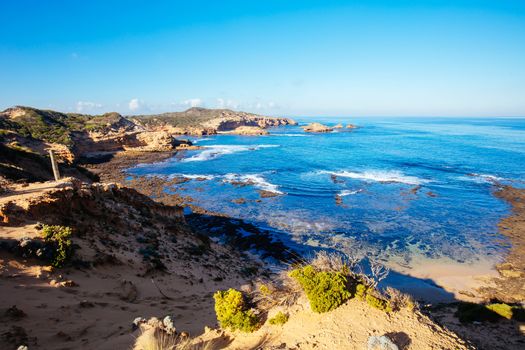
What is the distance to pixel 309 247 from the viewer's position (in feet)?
81.2

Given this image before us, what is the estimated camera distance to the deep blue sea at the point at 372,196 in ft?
83.7

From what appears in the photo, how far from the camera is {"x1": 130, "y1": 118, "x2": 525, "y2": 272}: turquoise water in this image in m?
25.5

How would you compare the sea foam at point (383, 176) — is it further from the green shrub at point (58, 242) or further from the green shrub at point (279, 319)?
the green shrub at point (58, 242)

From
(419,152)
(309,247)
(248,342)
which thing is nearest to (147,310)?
(248,342)

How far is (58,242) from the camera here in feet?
39.8

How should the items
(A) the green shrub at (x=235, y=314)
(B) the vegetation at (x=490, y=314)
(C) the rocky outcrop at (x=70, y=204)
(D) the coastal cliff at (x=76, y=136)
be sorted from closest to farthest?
(A) the green shrub at (x=235, y=314) → (B) the vegetation at (x=490, y=314) → (C) the rocky outcrop at (x=70, y=204) → (D) the coastal cliff at (x=76, y=136)

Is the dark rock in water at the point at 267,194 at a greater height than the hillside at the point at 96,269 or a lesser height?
lesser

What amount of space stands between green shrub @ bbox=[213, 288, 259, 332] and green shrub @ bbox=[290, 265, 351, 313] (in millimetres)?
1678

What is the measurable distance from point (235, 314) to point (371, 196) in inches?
1294

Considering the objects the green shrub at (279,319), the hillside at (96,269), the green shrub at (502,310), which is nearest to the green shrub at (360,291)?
the green shrub at (279,319)

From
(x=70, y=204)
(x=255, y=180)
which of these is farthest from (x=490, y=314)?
(x=255, y=180)

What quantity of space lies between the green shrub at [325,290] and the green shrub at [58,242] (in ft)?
32.6

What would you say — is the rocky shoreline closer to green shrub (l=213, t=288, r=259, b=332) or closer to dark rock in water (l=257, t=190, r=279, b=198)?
green shrub (l=213, t=288, r=259, b=332)

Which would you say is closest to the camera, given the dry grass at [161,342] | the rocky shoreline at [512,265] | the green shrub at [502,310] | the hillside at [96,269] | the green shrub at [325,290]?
the dry grass at [161,342]
